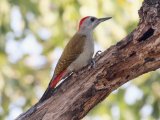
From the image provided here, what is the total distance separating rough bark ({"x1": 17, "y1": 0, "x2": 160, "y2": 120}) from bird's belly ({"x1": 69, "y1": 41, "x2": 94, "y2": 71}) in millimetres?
308

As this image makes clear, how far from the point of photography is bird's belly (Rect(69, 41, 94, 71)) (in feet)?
20.4

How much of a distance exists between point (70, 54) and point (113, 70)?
0.79 meters

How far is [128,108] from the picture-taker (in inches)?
371

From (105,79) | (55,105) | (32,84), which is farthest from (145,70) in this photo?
(32,84)

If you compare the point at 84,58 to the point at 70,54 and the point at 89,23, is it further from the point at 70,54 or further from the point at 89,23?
the point at 89,23

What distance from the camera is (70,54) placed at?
6379 mm

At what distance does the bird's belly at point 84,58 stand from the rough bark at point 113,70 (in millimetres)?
308

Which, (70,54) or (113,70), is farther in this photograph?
(70,54)

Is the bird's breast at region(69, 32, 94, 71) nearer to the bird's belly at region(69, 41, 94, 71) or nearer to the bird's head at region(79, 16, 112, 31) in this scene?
the bird's belly at region(69, 41, 94, 71)

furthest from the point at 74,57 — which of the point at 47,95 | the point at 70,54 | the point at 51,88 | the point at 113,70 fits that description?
the point at 113,70

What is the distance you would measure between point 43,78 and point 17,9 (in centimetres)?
243

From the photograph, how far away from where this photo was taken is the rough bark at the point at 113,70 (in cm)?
560

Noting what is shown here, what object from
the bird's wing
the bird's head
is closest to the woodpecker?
the bird's wing

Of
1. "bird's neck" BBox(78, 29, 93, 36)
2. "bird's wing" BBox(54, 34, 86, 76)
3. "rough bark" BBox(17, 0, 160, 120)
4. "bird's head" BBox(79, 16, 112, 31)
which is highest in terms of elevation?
"bird's head" BBox(79, 16, 112, 31)
